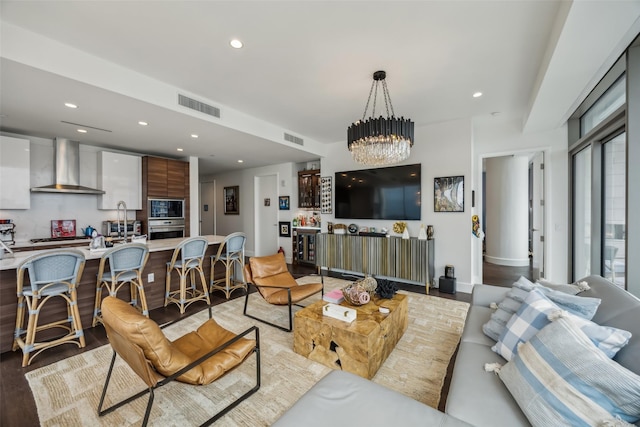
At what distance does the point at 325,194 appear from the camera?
576 centimetres

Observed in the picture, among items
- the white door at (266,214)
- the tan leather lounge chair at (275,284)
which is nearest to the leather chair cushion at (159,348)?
the tan leather lounge chair at (275,284)

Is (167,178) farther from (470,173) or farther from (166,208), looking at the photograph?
(470,173)

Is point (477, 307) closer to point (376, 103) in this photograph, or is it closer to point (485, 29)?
point (485, 29)

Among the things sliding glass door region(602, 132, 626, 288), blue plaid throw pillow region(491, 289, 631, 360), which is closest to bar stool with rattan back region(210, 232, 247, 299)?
blue plaid throw pillow region(491, 289, 631, 360)

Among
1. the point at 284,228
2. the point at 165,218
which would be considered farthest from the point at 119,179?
the point at 284,228

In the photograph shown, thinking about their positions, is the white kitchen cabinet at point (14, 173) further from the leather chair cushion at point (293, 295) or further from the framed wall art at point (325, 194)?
the framed wall art at point (325, 194)

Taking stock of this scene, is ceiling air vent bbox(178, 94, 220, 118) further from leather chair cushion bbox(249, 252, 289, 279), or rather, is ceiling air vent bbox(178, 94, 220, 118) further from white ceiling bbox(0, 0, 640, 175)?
leather chair cushion bbox(249, 252, 289, 279)

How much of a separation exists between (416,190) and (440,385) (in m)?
A: 3.27

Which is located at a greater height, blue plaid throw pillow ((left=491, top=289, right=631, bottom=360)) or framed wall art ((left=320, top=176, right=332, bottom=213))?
framed wall art ((left=320, top=176, right=332, bottom=213))

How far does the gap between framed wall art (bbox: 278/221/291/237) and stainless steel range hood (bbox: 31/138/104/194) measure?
383 cm

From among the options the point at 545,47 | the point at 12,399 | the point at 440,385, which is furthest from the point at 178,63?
the point at 440,385

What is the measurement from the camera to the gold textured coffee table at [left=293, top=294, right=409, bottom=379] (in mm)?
2006

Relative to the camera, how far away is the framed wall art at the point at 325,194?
5.72 m

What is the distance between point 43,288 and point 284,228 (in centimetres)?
472
